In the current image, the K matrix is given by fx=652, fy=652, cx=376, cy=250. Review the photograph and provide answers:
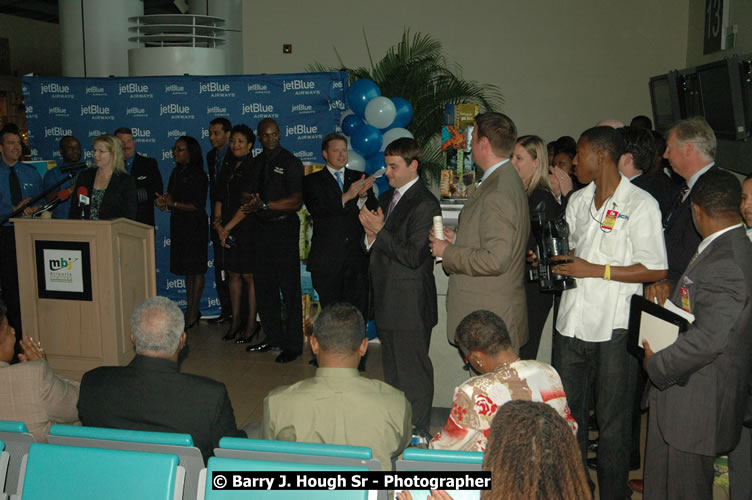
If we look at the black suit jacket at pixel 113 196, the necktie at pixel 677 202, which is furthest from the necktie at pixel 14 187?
the necktie at pixel 677 202

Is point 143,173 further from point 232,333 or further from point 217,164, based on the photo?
point 232,333

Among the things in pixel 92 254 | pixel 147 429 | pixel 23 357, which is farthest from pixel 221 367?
pixel 147 429

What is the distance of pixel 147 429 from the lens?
88.4 inches

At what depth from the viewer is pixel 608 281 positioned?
293 centimetres

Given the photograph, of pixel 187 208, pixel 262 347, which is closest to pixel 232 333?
pixel 262 347

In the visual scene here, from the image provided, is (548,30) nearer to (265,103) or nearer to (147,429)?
(265,103)

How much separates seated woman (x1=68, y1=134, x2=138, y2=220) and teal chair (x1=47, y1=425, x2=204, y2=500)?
3172 millimetres

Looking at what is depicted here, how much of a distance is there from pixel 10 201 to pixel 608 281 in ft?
16.6

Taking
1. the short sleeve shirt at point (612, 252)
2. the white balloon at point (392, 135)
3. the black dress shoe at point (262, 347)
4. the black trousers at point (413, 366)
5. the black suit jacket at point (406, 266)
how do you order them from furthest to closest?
the white balloon at point (392, 135) < the black dress shoe at point (262, 347) < the black trousers at point (413, 366) < the black suit jacket at point (406, 266) < the short sleeve shirt at point (612, 252)

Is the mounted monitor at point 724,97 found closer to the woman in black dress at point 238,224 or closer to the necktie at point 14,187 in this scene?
the woman in black dress at point 238,224

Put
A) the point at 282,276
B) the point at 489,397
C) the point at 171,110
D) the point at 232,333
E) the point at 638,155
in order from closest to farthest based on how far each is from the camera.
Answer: the point at 489,397 → the point at 638,155 → the point at 282,276 → the point at 232,333 → the point at 171,110

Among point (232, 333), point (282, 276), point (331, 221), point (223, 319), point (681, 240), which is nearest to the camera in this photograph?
point (681, 240)

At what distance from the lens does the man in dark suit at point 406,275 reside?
3.66 metres

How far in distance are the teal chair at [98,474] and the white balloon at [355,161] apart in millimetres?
4465
